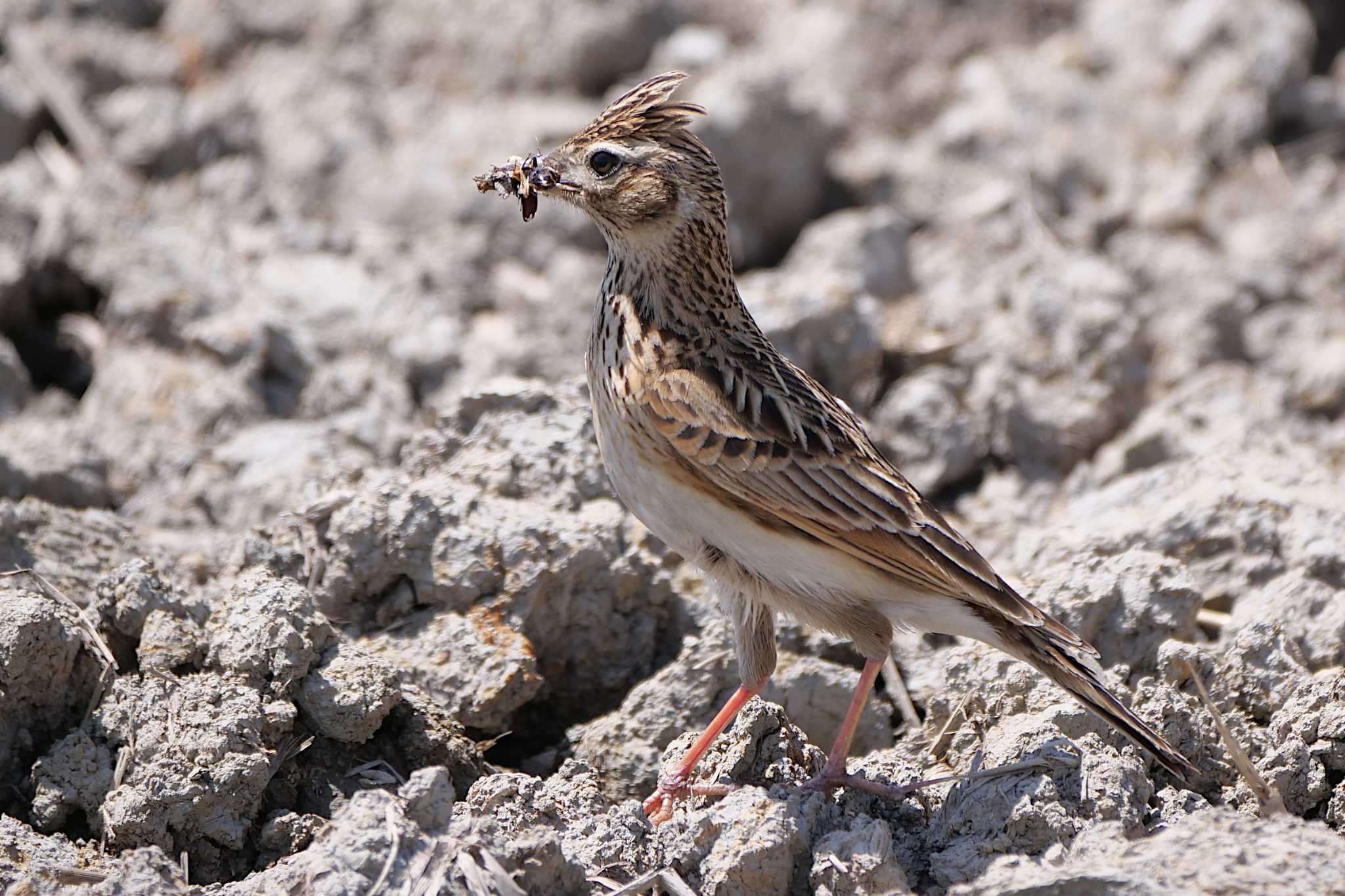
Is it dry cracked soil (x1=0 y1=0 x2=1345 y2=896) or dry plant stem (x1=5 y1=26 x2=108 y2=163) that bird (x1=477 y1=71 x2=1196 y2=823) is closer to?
dry cracked soil (x1=0 y1=0 x2=1345 y2=896)

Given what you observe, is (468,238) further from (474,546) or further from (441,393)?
(474,546)

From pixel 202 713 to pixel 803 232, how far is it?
590 centimetres

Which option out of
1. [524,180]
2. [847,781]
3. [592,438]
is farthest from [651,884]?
[524,180]

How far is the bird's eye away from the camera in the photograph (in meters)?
5.45

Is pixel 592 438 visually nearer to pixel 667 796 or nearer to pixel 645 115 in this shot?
pixel 645 115

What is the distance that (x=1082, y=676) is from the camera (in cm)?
473

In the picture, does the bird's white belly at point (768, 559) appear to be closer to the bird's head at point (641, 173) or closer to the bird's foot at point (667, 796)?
the bird's foot at point (667, 796)

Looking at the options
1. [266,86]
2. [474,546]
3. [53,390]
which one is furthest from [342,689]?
[266,86]

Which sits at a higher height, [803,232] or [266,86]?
[266,86]

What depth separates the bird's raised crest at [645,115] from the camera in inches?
216

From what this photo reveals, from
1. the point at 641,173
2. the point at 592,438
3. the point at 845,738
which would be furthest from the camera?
the point at 592,438

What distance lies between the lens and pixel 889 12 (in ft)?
36.5

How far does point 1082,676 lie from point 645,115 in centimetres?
242

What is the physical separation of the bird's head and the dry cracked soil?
43.6 inches
